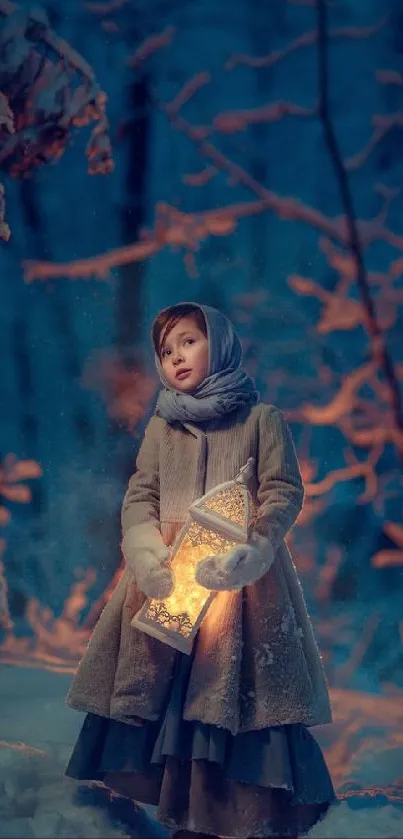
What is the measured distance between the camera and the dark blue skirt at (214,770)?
152 cm

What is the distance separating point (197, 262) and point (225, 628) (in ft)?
3.61

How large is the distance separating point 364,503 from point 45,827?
1157 mm

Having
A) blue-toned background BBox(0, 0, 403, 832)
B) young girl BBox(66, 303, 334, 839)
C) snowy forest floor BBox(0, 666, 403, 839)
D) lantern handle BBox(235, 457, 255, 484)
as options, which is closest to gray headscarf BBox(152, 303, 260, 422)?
young girl BBox(66, 303, 334, 839)

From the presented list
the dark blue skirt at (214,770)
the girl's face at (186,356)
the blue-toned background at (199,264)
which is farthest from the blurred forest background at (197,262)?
the dark blue skirt at (214,770)

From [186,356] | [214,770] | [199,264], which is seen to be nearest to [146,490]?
[186,356]

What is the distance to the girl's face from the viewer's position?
71.0 inches

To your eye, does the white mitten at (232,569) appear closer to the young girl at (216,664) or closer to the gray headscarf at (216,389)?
the young girl at (216,664)

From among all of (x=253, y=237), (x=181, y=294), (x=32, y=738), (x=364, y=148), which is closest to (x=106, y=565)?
(x=32, y=738)

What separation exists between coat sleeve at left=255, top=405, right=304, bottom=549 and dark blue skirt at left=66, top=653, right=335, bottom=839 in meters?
0.33

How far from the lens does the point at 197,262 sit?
2.26 meters

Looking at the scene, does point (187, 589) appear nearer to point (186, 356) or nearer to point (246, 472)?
point (246, 472)

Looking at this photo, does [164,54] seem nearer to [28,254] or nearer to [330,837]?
[28,254]

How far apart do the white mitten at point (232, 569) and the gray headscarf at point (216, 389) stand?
0.32 m

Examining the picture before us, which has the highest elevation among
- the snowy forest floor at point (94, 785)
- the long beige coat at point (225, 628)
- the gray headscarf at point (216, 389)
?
the gray headscarf at point (216, 389)
